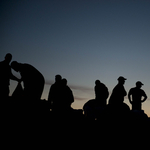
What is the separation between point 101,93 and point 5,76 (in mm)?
3837

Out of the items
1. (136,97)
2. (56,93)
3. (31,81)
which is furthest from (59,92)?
(136,97)

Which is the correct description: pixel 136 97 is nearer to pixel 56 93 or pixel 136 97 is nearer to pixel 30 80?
pixel 56 93

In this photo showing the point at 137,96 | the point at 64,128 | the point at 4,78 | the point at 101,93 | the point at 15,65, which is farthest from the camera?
the point at 137,96

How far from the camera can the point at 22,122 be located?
401 cm

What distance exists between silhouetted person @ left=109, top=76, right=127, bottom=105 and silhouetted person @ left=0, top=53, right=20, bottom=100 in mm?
3458

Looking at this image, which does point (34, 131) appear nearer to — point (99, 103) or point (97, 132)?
point (97, 132)

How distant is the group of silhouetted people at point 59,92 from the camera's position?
4.79 metres

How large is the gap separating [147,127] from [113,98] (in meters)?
1.46

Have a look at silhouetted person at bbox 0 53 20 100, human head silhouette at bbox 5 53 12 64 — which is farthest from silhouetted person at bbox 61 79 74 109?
human head silhouette at bbox 5 53 12 64

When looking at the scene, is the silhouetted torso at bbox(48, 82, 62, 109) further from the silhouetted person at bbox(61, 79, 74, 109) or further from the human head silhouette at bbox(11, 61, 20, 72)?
the human head silhouette at bbox(11, 61, 20, 72)

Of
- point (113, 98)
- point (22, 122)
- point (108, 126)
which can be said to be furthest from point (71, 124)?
point (113, 98)

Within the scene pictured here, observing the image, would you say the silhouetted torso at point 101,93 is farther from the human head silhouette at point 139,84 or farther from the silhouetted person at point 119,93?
the human head silhouette at point 139,84

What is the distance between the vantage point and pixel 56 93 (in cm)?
584

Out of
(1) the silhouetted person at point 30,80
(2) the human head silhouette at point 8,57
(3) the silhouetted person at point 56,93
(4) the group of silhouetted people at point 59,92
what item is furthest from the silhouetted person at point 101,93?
(2) the human head silhouette at point 8,57
